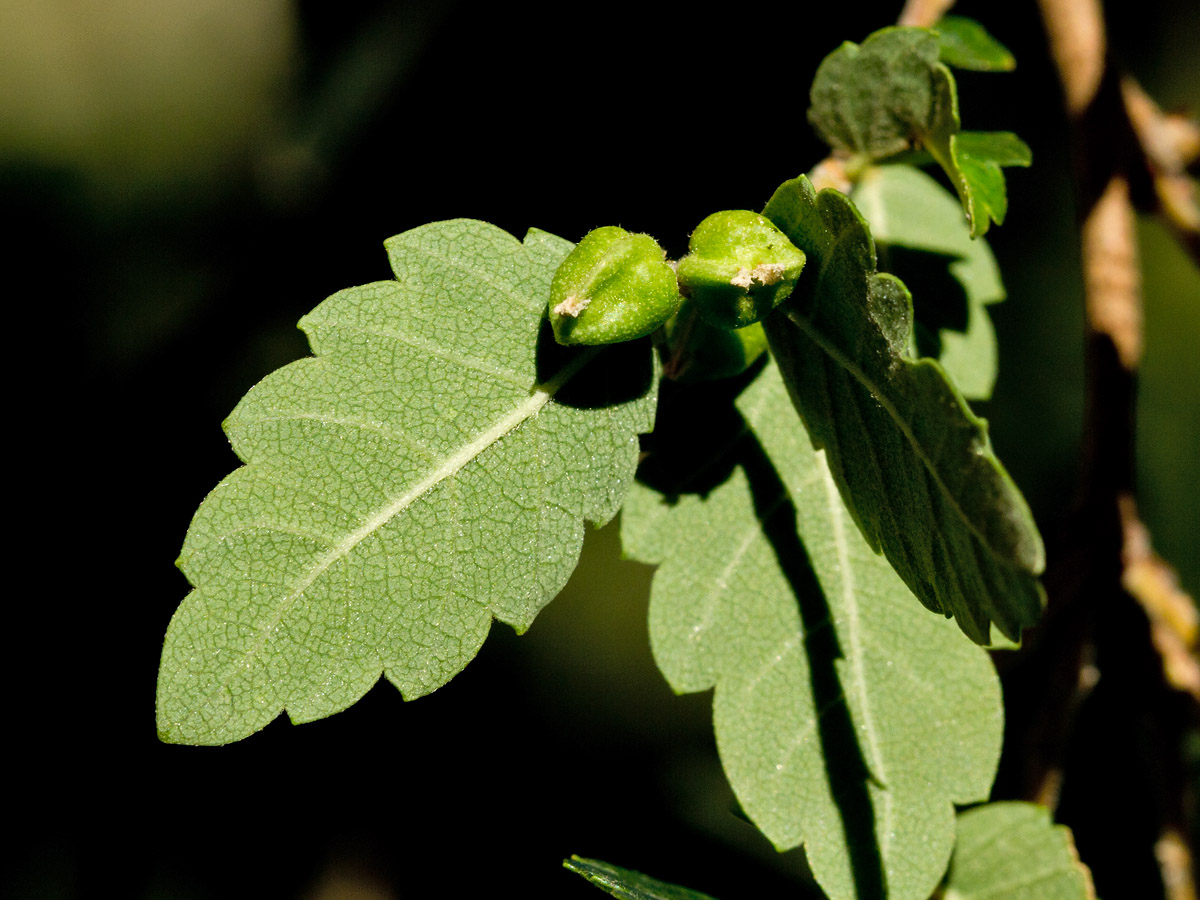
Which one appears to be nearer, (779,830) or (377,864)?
(779,830)

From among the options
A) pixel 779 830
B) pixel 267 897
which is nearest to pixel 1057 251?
pixel 779 830

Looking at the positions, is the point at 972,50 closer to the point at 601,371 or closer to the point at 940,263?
the point at 940,263

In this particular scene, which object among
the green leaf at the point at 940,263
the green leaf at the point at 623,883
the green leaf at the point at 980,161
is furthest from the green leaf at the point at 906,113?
the green leaf at the point at 623,883

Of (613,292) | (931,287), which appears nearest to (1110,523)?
(931,287)

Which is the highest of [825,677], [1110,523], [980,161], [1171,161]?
[980,161]

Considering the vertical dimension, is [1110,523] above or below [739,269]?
below

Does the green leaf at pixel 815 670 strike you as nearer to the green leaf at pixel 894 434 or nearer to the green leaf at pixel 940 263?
the green leaf at pixel 894 434

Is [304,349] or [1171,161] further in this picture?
[304,349]

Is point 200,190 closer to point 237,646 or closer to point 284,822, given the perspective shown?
point 284,822
